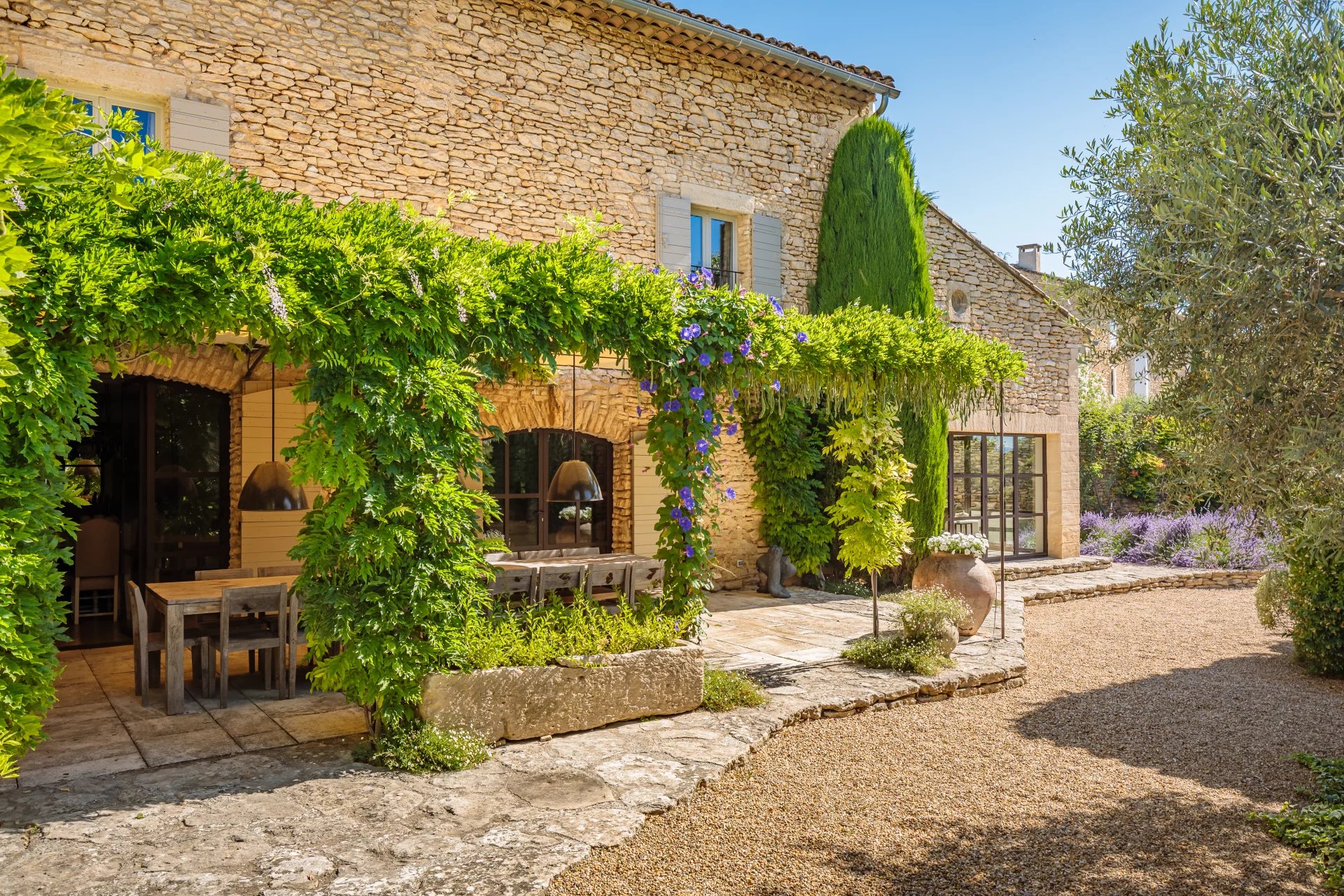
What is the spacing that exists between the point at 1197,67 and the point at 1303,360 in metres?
1.36

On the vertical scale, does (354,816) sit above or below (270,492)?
below

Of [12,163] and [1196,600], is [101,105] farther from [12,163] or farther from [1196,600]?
[1196,600]

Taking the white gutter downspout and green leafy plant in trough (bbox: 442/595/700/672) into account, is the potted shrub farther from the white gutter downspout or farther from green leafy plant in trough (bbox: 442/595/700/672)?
the white gutter downspout

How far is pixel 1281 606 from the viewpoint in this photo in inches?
300

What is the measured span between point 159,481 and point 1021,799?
22.9 feet

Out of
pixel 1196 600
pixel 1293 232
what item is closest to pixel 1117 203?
pixel 1293 232

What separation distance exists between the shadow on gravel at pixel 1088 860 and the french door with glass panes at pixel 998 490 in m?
7.33

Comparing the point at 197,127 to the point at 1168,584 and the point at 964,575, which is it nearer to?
the point at 964,575

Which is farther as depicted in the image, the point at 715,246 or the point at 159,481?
the point at 715,246

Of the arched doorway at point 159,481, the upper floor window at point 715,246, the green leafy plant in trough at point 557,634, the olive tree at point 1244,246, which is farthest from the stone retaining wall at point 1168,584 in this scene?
the arched doorway at point 159,481

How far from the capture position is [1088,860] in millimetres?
3262

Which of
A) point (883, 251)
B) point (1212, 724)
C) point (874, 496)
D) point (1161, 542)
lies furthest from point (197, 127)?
point (1161, 542)

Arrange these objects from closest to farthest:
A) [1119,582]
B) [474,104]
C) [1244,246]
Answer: [1244,246], [474,104], [1119,582]

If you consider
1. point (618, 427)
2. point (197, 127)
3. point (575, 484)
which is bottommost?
point (575, 484)
